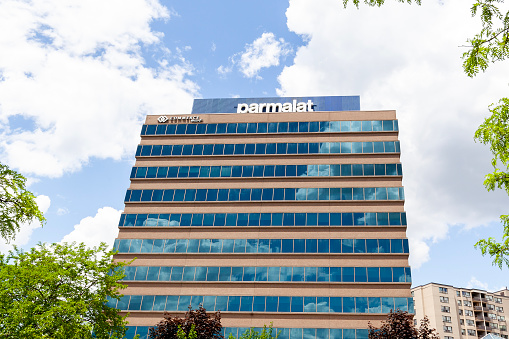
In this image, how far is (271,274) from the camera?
2003 inches

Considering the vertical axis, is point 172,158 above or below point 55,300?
above

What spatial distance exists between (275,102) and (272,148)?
33.7 ft

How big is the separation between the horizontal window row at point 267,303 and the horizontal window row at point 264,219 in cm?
934

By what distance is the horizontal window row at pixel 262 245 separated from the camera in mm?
51062

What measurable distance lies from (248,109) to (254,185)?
14.6 m

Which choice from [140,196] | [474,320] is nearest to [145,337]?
[140,196]

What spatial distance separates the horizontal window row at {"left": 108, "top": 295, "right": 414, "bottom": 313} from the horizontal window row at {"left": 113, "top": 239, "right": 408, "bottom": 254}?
18.9 ft

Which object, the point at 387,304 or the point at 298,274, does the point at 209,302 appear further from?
the point at 387,304

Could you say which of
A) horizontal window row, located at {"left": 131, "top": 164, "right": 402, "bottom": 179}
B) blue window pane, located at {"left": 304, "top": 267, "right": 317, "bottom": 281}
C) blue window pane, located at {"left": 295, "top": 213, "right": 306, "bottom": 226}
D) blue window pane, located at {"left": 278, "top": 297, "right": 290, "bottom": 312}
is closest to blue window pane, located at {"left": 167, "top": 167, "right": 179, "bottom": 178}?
horizontal window row, located at {"left": 131, "top": 164, "right": 402, "bottom": 179}

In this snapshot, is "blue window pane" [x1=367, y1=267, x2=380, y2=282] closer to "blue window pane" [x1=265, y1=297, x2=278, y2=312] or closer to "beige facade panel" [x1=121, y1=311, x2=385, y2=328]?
"beige facade panel" [x1=121, y1=311, x2=385, y2=328]

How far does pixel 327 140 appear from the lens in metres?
58.8

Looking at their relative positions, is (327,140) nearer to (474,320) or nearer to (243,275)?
(243,275)

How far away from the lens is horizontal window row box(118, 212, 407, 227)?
52.6 meters

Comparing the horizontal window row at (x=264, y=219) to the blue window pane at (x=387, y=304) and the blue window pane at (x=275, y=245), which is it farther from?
the blue window pane at (x=387, y=304)
